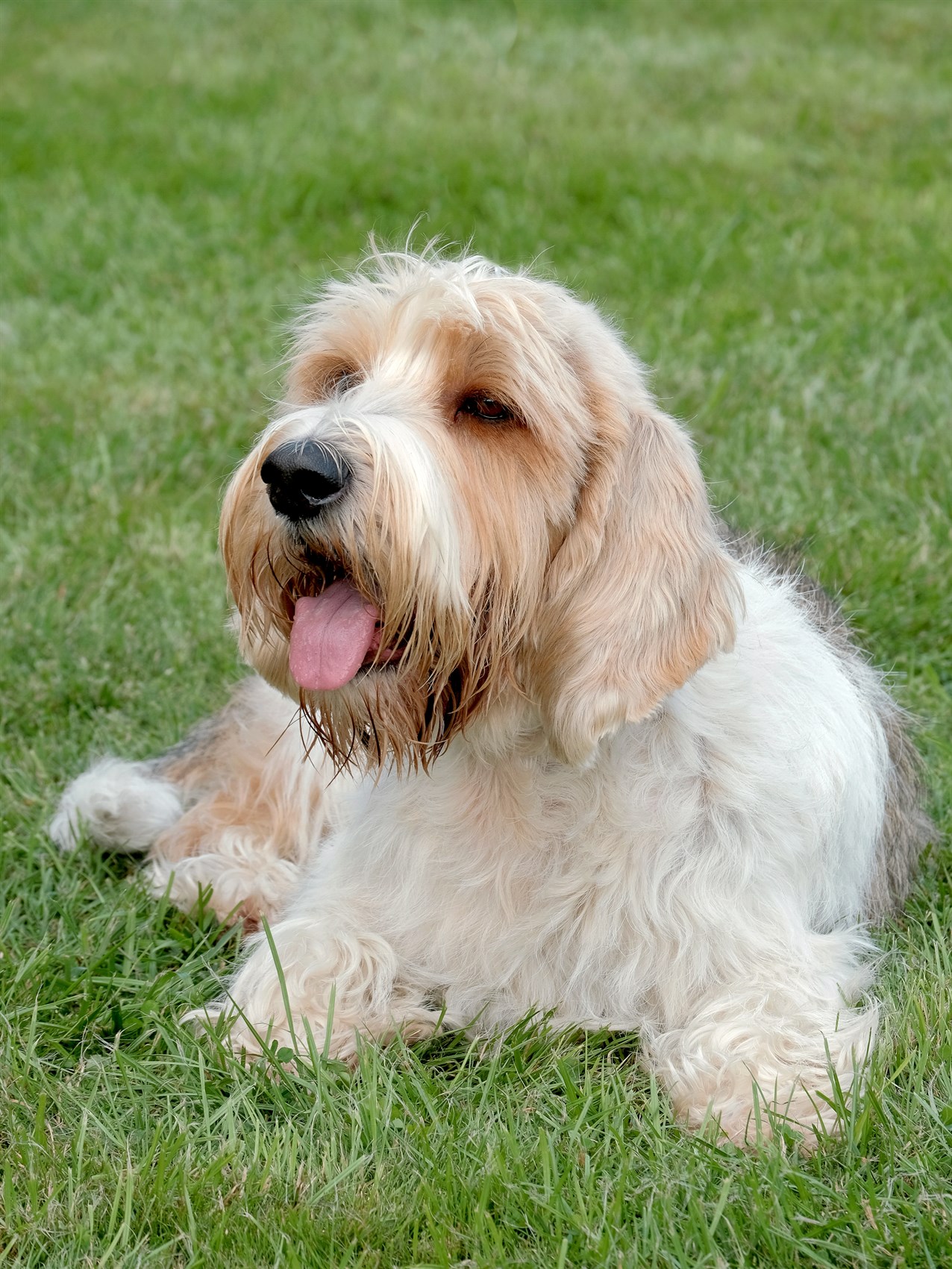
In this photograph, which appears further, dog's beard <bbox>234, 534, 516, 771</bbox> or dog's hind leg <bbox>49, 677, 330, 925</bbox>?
dog's hind leg <bbox>49, 677, 330, 925</bbox>

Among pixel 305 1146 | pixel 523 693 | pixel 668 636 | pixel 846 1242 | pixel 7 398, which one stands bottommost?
pixel 7 398

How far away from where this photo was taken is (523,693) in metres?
3.16

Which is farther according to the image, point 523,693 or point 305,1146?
point 523,693

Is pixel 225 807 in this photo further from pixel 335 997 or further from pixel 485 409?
pixel 485 409

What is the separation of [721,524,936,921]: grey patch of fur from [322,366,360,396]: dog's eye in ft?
3.44

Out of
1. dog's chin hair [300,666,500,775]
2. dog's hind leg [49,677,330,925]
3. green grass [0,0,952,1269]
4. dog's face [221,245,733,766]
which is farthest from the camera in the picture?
dog's hind leg [49,677,330,925]

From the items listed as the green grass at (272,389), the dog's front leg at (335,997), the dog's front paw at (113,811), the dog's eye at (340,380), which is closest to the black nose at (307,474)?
the dog's eye at (340,380)

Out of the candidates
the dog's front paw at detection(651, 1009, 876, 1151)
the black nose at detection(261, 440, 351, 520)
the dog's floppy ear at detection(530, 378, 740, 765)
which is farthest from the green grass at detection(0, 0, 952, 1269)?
the black nose at detection(261, 440, 351, 520)

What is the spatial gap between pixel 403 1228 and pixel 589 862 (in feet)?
2.78

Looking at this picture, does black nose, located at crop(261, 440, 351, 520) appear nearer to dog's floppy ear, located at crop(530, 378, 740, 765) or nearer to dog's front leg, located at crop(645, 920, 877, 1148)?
dog's floppy ear, located at crop(530, 378, 740, 765)

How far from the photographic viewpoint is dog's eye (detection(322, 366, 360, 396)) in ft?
11.0

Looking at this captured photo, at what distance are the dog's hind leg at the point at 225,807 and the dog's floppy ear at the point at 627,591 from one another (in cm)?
129

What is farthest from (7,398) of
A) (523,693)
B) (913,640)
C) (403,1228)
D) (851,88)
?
(851,88)

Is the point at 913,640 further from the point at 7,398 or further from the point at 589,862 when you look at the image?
the point at 7,398
